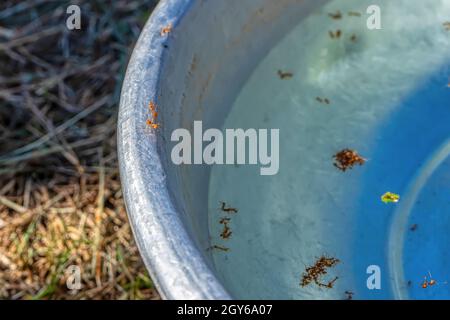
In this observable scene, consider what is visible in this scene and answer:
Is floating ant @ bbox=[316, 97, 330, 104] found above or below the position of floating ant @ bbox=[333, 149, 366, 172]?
above

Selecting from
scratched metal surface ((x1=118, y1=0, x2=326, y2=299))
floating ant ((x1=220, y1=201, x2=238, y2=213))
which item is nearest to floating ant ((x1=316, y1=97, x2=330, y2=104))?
scratched metal surface ((x1=118, y1=0, x2=326, y2=299))

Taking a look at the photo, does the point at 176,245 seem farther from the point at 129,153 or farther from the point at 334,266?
the point at 334,266

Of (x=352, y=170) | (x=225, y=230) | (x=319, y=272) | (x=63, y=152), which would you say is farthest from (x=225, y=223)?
(x=63, y=152)

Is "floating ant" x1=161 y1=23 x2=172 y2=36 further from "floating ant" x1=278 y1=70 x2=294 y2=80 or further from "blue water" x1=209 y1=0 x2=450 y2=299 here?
"floating ant" x1=278 y1=70 x2=294 y2=80

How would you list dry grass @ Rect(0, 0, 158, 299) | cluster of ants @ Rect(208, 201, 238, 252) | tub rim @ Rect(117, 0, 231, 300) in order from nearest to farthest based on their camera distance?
tub rim @ Rect(117, 0, 231, 300)
cluster of ants @ Rect(208, 201, 238, 252)
dry grass @ Rect(0, 0, 158, 299)

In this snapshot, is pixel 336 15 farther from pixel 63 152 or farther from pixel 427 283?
pixel 63 152
